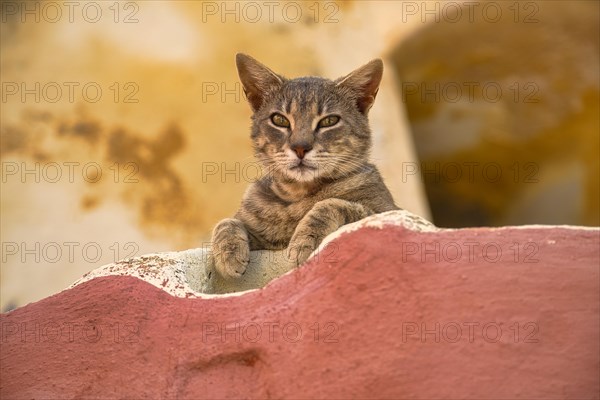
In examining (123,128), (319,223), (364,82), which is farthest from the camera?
(123,128)

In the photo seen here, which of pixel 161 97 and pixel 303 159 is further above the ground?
pixel 161 97

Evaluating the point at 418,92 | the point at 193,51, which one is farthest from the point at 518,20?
the point at 193,51

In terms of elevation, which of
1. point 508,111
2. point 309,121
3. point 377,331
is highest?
point 508,111

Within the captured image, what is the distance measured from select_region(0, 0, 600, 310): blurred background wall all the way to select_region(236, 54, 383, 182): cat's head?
6.64 ft

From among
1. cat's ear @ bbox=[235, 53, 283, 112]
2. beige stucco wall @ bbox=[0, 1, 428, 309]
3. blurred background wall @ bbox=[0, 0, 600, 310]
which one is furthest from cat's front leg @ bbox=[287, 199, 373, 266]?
beige stucco wall @ bbox=[0, 1, 428, 309]

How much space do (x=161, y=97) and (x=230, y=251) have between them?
3795mm

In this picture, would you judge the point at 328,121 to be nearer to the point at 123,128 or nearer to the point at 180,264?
the point at 180,264

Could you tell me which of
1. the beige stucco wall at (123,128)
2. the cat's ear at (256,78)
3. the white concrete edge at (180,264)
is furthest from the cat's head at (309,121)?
the beige stucco wall at (123,128)

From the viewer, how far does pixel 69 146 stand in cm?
713

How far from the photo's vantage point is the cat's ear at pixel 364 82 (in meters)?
4.61

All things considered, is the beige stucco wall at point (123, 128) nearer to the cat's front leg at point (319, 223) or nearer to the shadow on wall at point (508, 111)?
the shadow on wall at point (508, 111)

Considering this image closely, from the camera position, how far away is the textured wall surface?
267 cm

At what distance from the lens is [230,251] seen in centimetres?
380

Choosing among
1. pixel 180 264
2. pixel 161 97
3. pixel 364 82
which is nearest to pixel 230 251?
pixel 180 264
